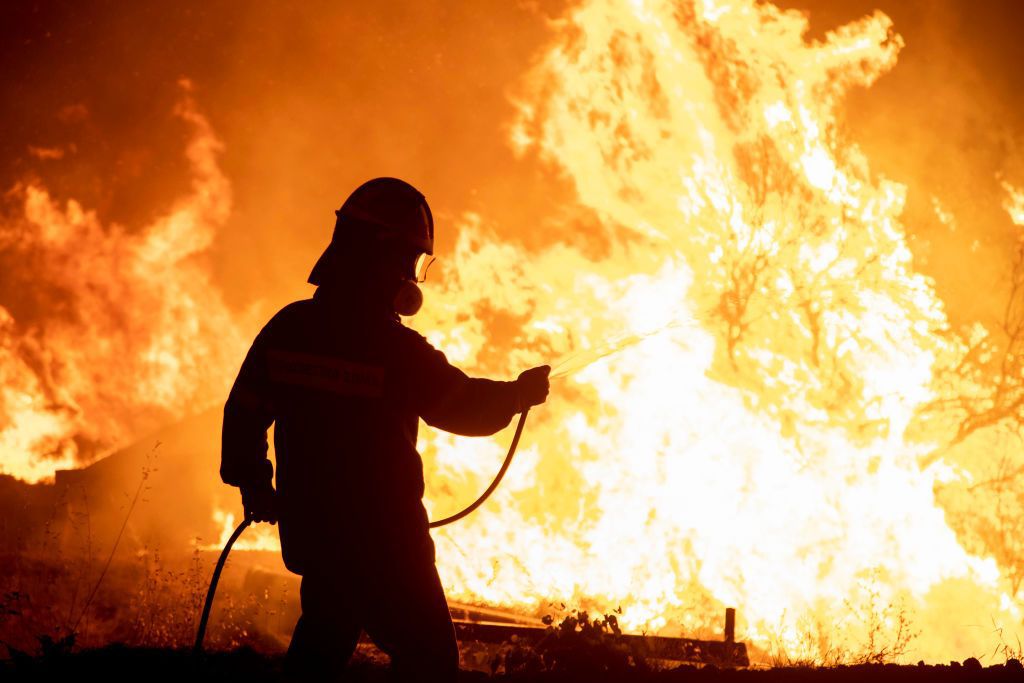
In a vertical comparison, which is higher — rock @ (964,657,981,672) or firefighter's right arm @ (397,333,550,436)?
firefighter's right arm @ (397,333,550,436)

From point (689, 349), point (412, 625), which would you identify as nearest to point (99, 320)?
point (689, 349)

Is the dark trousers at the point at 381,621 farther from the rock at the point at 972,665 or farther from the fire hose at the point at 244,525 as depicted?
the rock at the point at 972,665

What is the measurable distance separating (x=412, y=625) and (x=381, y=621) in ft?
0.34

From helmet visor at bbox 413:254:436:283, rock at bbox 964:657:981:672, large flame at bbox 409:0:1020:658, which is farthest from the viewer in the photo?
large flame at bbox 409:0:1020:658

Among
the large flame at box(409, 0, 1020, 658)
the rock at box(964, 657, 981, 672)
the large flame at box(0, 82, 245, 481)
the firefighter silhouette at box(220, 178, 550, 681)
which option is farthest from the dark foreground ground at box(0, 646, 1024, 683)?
the large flame at box(0, 82, 245, 481)

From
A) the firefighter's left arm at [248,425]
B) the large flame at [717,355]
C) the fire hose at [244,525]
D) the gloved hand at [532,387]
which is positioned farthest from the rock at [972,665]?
the firefighter's left arm at [248,425]

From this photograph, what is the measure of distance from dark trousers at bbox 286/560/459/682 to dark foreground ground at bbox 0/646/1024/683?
207 cm

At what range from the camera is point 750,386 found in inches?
406

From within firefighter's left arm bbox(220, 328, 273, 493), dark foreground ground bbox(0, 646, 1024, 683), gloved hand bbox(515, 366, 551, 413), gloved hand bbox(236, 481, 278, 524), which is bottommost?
dark foreground ground bbox(0, 646, 1024, 683)

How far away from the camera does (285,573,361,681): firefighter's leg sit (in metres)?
2.61

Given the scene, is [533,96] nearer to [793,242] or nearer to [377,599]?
[793,242]

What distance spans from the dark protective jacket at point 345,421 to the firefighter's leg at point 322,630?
0.23ft

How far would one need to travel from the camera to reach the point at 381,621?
2.57 meters

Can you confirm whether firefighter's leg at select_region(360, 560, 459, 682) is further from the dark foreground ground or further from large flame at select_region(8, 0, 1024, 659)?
large flame at select_region(8, 0, 1024, 659)
